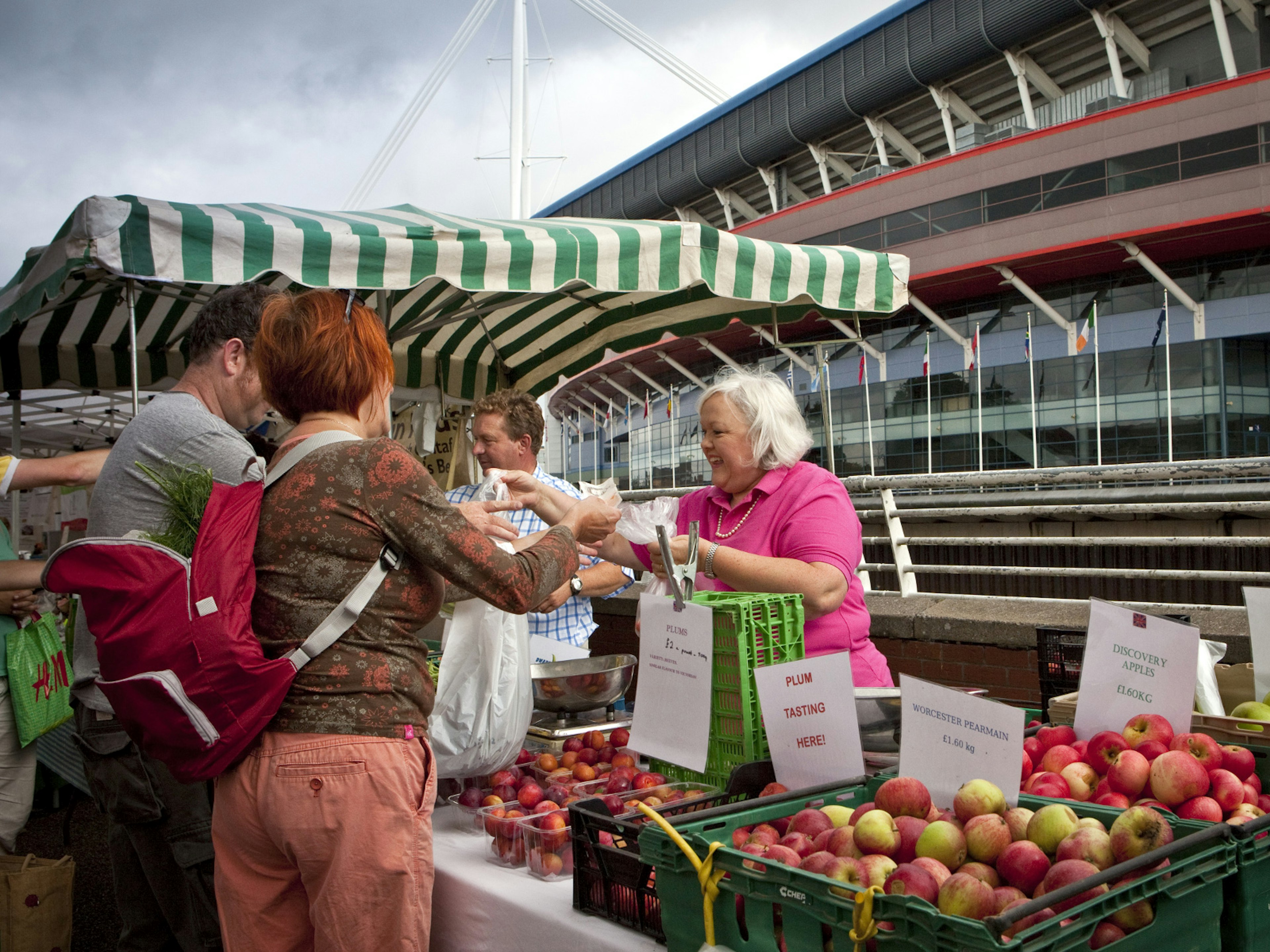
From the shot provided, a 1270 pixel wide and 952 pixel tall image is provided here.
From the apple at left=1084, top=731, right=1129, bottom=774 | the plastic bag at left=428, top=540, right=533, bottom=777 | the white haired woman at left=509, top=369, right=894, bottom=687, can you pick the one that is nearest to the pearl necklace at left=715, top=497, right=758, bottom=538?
the white haired woman at left=509, top=369, right=894, bottom=687

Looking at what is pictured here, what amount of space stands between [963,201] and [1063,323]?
211 inches

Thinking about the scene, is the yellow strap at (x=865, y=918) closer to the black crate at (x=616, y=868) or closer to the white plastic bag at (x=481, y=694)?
the black crate at (x=616, y=868)

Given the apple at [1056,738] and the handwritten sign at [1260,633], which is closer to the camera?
the apple at [1056,738]

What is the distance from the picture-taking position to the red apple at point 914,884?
1.09m

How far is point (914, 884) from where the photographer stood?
43.0 inches

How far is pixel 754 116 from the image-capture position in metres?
40.3

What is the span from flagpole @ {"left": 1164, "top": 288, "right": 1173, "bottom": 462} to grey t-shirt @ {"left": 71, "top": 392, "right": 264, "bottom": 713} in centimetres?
2867

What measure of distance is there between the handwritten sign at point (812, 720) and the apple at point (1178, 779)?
0.45 m

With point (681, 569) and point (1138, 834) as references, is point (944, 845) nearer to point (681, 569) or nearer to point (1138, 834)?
point (1138, 834)

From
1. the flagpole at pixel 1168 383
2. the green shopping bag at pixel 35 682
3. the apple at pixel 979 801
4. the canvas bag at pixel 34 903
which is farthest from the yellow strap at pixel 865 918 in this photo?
the flagpole at pixel 1168 383

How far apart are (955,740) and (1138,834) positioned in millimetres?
283

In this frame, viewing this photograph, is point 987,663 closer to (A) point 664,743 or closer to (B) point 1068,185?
(A) point 664,743

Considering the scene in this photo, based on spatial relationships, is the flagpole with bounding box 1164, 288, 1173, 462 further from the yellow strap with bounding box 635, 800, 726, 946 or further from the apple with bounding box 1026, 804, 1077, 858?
the yellow strap with bounding box 635, 800, 726, 946

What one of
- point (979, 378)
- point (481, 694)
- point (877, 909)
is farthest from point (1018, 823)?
point (979, 378)
